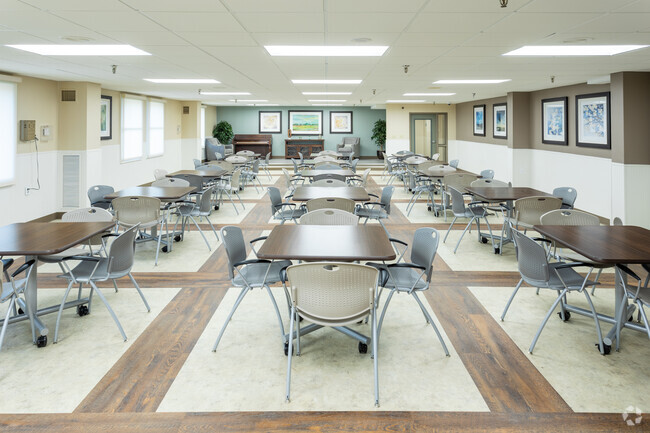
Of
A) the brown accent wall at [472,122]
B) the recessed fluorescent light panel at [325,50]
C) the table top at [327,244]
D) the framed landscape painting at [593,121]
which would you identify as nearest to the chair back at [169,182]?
the recessed fluorescent light panel at [325,50]

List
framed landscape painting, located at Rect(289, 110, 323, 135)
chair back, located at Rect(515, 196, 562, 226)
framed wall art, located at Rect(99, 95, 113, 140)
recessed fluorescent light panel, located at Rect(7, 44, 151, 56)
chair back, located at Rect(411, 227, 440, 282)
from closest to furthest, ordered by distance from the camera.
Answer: chair back, located at Rect(411, 227, 440, 282), recessed fluorescent light panel, located at Rect(7, 44, 151, 56), chair back, located at Rect(515, 196, 562, 226), framed wall art, located at Rect(99, 95, 113, 140), framed landscape painting, located at Rect(289, 110, 323, 135)

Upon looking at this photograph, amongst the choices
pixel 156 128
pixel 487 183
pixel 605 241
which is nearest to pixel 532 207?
pixel 487 183

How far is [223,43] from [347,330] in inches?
129

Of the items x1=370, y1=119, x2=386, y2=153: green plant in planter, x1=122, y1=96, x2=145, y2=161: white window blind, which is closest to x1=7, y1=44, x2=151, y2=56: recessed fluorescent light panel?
x1=122, y1=96, x2=145, y2=161: white window blind

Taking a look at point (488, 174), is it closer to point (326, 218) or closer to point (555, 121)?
point (555, 121)

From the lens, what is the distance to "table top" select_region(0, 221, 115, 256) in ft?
11.1

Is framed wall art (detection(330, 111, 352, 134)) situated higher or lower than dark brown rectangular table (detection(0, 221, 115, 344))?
higher

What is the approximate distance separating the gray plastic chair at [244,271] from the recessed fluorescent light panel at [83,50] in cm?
296

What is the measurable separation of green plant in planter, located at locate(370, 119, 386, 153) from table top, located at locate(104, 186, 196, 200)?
52.2ft

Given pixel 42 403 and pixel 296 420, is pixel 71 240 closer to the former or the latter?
pixel 42 403

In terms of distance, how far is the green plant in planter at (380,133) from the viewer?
71.8 ft

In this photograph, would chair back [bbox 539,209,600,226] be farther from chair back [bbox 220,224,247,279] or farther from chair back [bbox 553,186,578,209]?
chair back [bbox 220,224,247,279]

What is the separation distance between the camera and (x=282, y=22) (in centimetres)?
418

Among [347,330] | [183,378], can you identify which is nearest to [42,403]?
[183,378]
